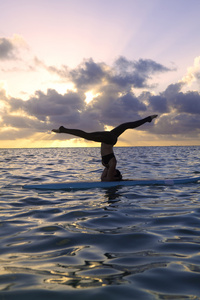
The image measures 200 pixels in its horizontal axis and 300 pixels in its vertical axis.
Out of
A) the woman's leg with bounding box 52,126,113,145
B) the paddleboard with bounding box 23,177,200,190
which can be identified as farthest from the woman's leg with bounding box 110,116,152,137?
the paddleboard with bounding box 23,177,200,190

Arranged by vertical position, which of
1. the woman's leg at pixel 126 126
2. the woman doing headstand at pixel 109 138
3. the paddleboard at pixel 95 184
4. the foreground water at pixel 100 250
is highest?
the woman's leg at pixel 126 126

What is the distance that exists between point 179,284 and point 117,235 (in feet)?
5.70

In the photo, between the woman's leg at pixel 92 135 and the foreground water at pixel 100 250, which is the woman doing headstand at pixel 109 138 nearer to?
the woman's leg at pixel 92 135

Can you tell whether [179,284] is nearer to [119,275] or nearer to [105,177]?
[119,275]

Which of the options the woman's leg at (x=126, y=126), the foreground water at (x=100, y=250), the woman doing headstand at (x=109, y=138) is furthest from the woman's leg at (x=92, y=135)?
the foreground water at (x=100, y=250)

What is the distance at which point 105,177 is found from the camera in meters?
10.9

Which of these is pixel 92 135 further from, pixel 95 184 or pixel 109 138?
pixel 95 184

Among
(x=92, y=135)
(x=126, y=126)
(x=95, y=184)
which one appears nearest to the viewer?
(x=92, y=135)

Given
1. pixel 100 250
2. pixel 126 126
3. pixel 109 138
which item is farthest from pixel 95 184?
pixel 100 250

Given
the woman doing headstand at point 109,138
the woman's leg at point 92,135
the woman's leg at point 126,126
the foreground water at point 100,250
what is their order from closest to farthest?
the foreground water at point 100,250, the woman's leg at point 92,135, the woman doing headstand at point 109,138, the woman's leg at point 126,126

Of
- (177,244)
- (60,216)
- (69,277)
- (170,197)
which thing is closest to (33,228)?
(60,216)

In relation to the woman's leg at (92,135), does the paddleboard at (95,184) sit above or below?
below

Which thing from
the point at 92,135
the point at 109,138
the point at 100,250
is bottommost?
the point at 100,250

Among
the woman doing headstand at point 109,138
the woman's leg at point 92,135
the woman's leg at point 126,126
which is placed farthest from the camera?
the woman's leg at point 126,126
